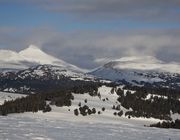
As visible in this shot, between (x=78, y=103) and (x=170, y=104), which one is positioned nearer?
(x=78, y=103)

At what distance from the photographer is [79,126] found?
61.9m

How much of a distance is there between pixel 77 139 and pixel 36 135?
3629 mm

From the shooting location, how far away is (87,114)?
10619 cm

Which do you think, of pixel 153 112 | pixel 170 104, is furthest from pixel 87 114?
pixel 170 104

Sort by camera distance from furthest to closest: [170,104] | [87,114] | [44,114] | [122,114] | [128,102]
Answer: [170,104] < [128,102] < [122,114] < [87,114] < [44,114]

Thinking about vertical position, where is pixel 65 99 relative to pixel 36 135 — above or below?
above

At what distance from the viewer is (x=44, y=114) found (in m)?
98.1

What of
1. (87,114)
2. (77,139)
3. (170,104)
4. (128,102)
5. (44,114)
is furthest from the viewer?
(170,104)

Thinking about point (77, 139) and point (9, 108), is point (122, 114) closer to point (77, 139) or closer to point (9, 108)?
point (9, 108)

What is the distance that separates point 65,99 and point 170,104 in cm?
3317

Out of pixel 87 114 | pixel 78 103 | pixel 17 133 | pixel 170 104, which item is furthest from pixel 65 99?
pixel 17 133

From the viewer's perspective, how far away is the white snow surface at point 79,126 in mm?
45938

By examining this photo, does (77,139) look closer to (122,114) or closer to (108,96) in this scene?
(122,114)

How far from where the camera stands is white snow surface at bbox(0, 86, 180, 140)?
45.9m
